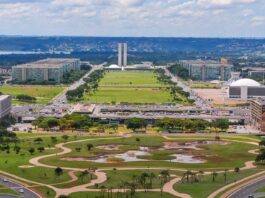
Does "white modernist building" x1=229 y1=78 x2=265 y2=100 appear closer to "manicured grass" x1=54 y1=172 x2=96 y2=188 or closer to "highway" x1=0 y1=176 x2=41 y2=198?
"manicured grass" x1=54 y1=172 x2=96 y2=188

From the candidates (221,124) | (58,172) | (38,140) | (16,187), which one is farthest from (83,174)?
(221,124)

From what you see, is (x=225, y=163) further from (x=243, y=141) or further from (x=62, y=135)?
(x=62, y=135)

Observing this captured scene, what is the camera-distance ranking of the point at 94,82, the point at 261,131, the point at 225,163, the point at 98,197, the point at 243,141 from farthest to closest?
the point at 94,82 → the point at 261,131 → the point at 243,141 → the point at 225,163 → the point at 98,197

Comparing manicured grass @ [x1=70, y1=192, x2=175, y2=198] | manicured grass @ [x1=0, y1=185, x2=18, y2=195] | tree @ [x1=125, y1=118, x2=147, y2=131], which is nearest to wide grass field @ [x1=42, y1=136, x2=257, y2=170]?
tree @ [x1=125, y1=118, x2=147, y2=131]

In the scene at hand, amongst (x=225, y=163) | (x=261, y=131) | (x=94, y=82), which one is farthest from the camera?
(x=94, y=82)

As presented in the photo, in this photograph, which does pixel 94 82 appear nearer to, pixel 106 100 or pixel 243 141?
pixel 106 100

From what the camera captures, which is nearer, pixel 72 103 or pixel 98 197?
pixel 98 197

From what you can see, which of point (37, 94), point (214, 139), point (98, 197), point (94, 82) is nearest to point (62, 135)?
point (214, 139)

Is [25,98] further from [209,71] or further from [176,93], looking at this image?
[209,71]
